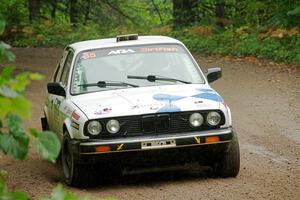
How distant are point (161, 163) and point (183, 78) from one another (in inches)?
51.1

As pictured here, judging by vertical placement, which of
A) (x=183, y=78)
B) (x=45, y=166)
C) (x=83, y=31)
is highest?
(x=183, y=78)

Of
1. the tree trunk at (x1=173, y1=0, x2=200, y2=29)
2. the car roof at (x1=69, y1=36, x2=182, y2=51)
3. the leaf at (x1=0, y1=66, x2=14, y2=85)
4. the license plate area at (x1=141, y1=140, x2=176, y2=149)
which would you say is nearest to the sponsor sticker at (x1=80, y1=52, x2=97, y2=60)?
the car roof at (x1=69, y1=36, x2=182, y2=51)

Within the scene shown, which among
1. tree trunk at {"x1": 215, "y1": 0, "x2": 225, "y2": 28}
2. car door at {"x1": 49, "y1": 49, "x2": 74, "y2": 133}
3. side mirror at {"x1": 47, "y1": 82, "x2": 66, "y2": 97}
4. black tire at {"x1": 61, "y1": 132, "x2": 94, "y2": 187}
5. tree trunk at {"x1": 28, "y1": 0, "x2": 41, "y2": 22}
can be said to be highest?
side mirror at {"x1": 47, "y1": 82, "x2": 66, "y2": 97}

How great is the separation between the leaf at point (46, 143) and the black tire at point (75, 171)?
5.86m

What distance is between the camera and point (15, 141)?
196 centimetres

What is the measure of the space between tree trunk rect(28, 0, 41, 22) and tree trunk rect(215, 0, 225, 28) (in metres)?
8.37

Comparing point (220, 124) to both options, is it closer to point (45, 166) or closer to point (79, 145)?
point (79, 145)

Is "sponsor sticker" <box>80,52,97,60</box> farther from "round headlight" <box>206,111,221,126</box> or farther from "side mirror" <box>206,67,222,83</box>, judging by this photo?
"round headlight" <box>206,111,221,126</box>

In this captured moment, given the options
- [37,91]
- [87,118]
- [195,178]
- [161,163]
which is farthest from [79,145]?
[37,91]

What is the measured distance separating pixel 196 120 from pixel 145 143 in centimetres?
62

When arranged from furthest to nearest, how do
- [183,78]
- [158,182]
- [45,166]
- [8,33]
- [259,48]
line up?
[8,33], [259,48], [45,166], [183,78], [158,182]

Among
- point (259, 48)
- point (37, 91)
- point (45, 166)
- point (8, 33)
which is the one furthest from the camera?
point (8, 33)

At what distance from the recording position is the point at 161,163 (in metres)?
7.93

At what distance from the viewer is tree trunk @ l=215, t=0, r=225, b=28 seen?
89.1ft
